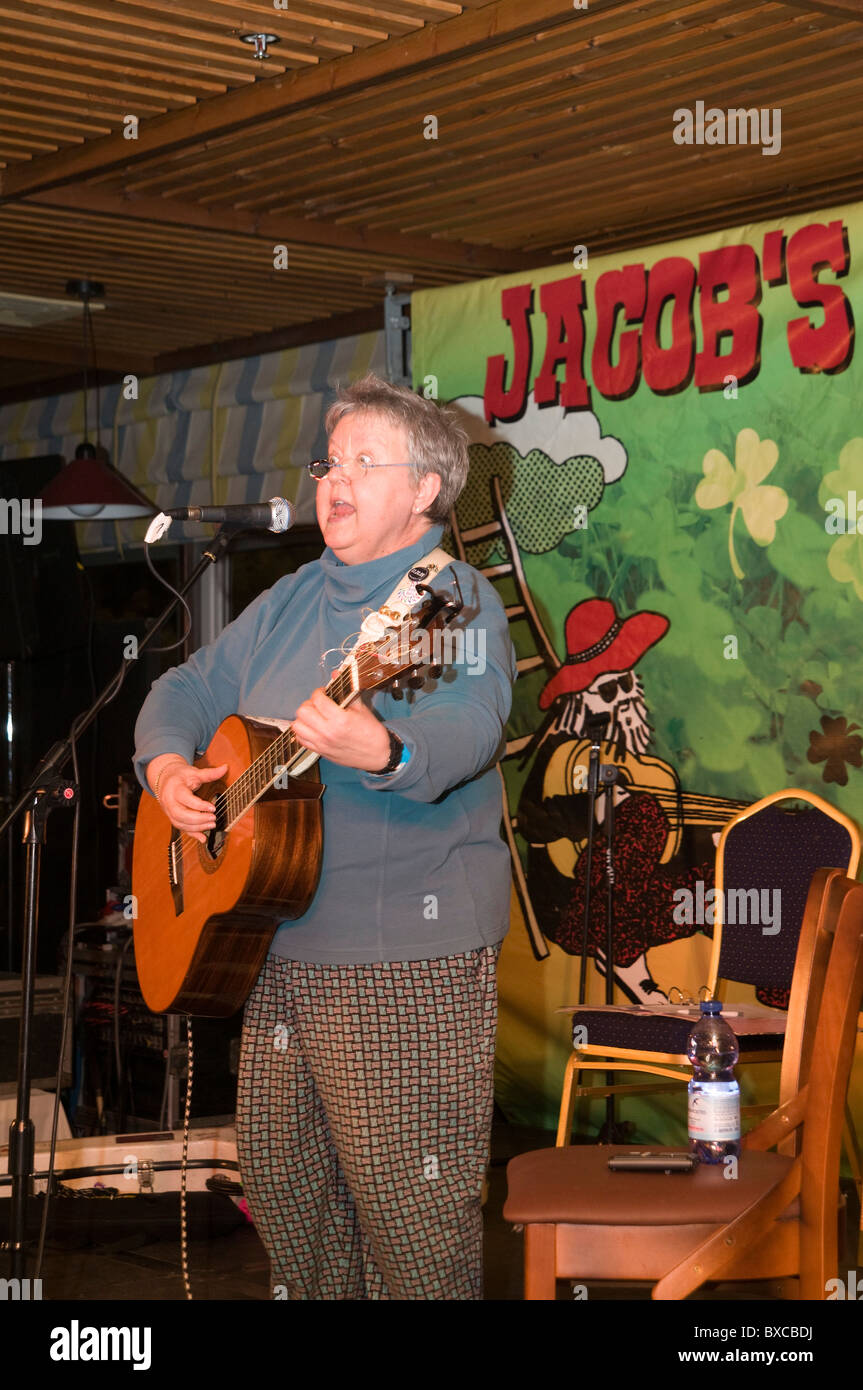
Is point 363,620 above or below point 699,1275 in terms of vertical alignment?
above

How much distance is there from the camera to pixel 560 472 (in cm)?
502

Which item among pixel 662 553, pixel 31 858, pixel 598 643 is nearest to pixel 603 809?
pixel 598 643

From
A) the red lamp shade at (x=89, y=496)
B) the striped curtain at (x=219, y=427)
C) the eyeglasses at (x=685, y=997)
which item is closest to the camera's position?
the eyeglasses at (x=685, y=997)

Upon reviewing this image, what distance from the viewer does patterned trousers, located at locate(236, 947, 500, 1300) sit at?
88.3 inches

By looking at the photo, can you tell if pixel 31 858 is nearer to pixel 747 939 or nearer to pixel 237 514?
pixel 237 514

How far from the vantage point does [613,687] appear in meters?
4.93

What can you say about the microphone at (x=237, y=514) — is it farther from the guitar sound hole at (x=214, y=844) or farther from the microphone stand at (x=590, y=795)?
the microphone stand at (x=590, y=795)

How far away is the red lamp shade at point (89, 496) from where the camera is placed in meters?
5.80

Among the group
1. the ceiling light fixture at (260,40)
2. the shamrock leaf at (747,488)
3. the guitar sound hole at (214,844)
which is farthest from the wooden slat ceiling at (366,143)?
the guitar sound hole at (214,844)

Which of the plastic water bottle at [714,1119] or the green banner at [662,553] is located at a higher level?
the green banner at [662,553]

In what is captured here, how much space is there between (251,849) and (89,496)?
12.3 feet

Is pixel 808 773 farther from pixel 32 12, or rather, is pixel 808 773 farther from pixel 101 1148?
pixel 32 12

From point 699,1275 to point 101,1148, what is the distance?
6.69 feet
